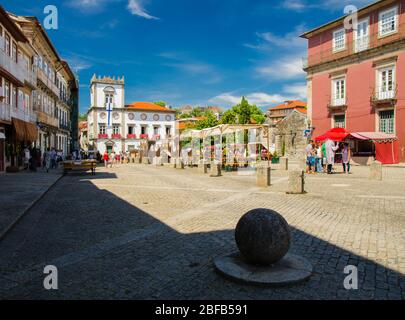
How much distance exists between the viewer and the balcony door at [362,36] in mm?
27344

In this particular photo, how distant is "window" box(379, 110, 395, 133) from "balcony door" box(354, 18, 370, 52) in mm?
5610

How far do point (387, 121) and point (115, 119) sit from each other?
46.3m

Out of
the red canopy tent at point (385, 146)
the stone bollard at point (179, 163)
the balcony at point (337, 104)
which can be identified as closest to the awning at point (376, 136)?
the red canopy tent at point (385, 146)

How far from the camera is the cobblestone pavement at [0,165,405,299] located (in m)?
3.72

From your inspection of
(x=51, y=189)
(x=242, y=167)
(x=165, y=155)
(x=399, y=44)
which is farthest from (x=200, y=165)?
(x=399, y=44)

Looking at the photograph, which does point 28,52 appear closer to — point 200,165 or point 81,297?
point 200,165

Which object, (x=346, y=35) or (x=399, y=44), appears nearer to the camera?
(x=399, y=44)

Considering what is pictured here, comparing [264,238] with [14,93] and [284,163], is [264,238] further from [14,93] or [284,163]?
[14,93]

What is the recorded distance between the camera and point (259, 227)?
13.6ft

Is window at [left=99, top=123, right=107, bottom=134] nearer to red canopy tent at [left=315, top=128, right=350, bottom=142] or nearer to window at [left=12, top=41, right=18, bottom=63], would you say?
window at [left=12, top=41, right=18, bottom=63]

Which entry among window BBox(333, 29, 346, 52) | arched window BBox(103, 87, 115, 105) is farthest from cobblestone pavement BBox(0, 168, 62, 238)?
arched window BBox(103, 87, 115, 105)

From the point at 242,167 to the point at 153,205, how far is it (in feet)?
44.8

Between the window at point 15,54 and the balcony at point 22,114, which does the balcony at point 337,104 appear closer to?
the balcony at point 22,114

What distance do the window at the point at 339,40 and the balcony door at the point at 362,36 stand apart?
3.77 feet
